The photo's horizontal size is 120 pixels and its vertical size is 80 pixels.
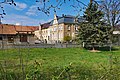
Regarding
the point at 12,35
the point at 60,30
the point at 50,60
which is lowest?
the point at 50,60

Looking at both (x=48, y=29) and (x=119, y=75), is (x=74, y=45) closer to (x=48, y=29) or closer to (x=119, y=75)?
(x=119, y=75)

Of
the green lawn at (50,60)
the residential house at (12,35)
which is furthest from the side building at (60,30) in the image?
the residential house at (12,35)

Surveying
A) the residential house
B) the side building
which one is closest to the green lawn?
the residential house

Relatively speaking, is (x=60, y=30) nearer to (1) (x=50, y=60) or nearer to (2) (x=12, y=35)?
(1) (x=50, y=60)

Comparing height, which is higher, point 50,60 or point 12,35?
point 12,35

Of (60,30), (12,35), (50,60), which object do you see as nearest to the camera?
(12,35)

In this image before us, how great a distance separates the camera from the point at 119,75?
2.87m

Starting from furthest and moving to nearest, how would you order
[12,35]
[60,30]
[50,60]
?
[60,30]
[50,60]
[12,35]

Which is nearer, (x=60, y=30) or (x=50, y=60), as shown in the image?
(x=50, y=60)

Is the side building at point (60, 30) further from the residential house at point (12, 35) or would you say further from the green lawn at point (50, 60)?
the residential house at point (12, 35)

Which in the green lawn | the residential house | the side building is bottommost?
the green lawn

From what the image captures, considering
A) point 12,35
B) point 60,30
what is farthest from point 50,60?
point 60,30

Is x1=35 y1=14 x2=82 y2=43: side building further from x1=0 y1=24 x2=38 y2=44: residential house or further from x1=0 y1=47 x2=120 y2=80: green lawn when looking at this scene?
x1=0 y1=24 x2=38 y2=44: residential house

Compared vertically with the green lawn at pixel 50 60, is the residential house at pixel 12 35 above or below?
above
